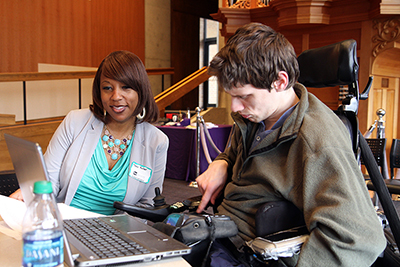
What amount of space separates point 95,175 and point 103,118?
0.99ft

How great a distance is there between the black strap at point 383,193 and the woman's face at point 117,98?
41.9 inches

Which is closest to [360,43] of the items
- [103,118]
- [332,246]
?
[103,118]

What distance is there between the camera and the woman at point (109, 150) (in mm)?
1692

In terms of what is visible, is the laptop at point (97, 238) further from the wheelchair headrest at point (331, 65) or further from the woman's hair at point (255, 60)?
the wheelchair headrest at point (331, 65)

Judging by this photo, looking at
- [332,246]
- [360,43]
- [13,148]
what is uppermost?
[360,43]

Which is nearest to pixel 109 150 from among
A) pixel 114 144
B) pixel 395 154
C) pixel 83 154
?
pixel 114 144

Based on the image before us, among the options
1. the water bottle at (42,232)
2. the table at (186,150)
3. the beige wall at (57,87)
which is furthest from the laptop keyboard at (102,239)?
the beige wall at (57,87)

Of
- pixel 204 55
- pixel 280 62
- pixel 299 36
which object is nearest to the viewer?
pixel 280 62

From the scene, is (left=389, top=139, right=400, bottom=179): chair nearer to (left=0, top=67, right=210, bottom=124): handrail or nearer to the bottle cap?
(left=0, top=67, right=210, bottom=124): handrail

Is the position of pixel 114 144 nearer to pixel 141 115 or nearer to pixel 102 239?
pixel 141 115

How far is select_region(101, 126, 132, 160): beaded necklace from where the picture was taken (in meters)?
1.79

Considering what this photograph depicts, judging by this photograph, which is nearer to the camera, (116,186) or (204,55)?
(116,186)

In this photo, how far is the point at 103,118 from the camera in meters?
1.81

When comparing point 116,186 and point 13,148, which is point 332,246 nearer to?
point 13,148
